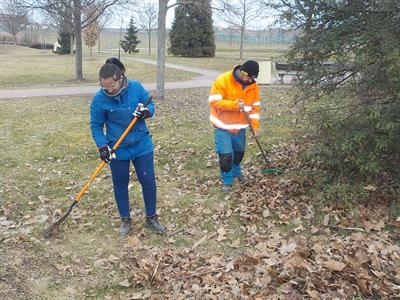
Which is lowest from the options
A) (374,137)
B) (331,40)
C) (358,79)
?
(374,137)

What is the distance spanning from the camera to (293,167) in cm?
652

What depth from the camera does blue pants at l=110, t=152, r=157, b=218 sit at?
189 inches

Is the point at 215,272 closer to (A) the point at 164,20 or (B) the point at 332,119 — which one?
(B) the point at 332,119

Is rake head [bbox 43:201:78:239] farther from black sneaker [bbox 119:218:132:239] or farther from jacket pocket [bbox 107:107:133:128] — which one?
jacket pocket [bbox 107:107:133:128]

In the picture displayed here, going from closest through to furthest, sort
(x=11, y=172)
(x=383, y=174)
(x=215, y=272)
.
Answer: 1. (x=215, y=272)
2. (x=383, y=174)
3. (x=11, y=172)

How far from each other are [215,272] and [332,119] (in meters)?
2.49

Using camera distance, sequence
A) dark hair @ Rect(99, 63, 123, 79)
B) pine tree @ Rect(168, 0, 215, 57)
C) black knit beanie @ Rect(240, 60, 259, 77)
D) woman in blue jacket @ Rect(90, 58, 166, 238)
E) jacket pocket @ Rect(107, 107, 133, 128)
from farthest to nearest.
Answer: pine tree @ Rect(168, 0, 215, 57) → black knit beanie @ Rect(240, 60, 259, 77) → jacket pocket @ Rect(107, 107, 133, 128) → woman in blue jacket @ Rect(90, 58, 166, 238) → dark hair @ Rect(99, 63, 123, 79)

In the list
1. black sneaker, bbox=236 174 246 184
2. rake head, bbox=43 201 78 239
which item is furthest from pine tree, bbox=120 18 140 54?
rake head, bbox=43 201 78 239

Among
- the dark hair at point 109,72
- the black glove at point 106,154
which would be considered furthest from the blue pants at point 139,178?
the dark hair at point 109,72

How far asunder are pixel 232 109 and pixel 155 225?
1.77m

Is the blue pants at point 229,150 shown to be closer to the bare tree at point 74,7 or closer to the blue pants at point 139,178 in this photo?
the blue pants at point 139,178

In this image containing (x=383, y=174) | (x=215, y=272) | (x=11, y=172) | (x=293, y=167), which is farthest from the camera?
(x=11, y=172)

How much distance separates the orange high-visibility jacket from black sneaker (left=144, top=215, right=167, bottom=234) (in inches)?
60.3

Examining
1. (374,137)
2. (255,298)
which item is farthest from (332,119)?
(255,298)
